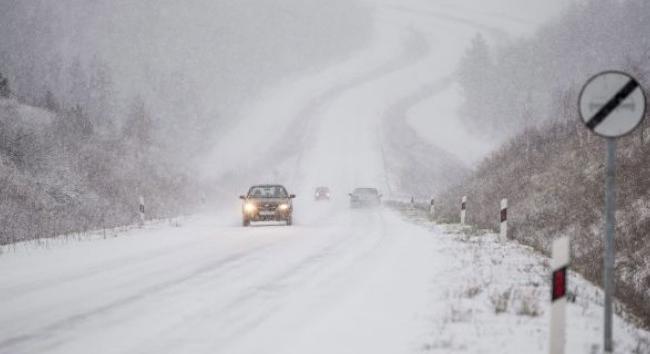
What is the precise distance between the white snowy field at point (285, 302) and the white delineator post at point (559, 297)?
0.64 meters

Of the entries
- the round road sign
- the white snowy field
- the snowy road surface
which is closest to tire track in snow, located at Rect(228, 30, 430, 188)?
the snowy road surface

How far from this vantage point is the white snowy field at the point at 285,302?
5.31 m

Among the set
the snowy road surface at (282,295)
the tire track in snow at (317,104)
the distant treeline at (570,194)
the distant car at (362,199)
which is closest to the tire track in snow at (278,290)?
the snowy road surface at (282,295)

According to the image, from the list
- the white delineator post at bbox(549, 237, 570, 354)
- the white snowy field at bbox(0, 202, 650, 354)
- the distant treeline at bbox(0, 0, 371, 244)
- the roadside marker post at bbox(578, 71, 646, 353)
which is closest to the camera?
Result: the white delineator post at bbox(549, 237, 570, 354)

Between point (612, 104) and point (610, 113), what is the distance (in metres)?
0.08

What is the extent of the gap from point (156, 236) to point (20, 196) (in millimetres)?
13886

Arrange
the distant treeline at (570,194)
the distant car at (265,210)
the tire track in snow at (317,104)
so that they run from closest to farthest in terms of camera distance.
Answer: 1. the distant treeline at (570,194)
2. the distant car at (265,210)
3. the tire track in snow at (317,104)

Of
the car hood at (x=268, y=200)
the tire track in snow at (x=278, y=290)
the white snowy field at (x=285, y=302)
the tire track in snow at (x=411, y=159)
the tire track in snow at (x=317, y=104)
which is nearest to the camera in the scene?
the white snowy field at (x=285, y=302)

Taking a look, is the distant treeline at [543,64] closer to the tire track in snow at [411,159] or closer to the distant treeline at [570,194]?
the tire track in snow at [411,159]

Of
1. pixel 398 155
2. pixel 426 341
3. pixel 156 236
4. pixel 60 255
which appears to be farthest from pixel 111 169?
pixel 398 155

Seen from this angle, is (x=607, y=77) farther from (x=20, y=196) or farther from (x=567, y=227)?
(x=20, y=196)

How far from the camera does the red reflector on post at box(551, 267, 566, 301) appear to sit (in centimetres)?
468

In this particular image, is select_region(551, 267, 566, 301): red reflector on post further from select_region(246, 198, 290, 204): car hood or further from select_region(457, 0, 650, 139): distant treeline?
select_region(457, 0, 650, 139): distant treeline

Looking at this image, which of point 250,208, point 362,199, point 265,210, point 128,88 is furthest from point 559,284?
point 128,88
